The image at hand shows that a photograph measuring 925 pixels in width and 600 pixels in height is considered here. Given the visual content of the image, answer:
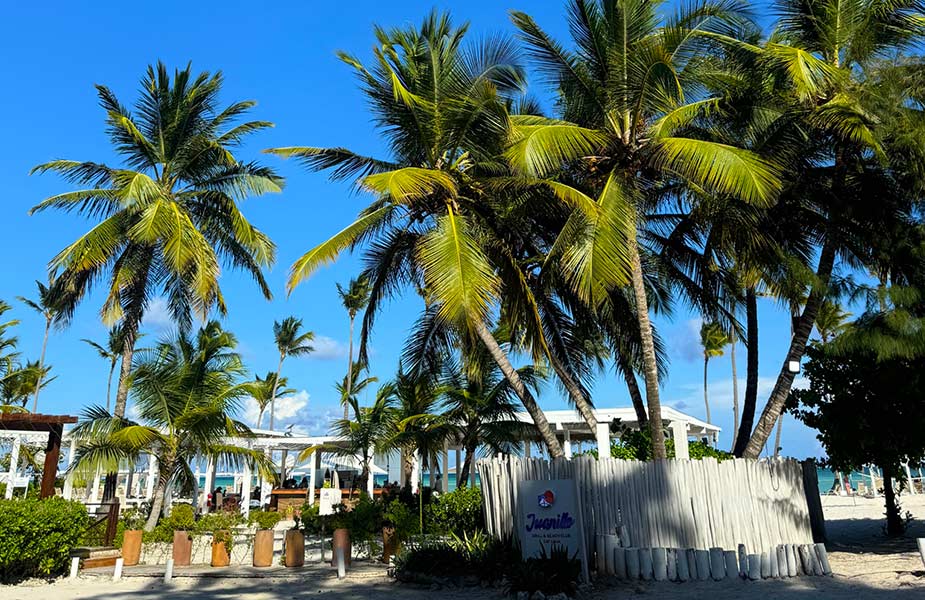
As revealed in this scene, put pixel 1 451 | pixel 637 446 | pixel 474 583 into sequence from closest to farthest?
pixel 474 583
pixel 637 446
pixel 1 451

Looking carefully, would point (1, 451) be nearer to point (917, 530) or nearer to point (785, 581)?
point (785, 581)

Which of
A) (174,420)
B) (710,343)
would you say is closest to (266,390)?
(174,420)

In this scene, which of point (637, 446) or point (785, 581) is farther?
point (637, 446)

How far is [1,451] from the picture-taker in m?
27.7

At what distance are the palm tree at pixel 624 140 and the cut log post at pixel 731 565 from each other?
8.35 feet

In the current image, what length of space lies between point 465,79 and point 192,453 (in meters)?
10.5

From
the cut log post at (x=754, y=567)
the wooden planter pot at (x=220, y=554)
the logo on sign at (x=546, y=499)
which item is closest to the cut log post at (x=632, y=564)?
the logo on sign at (x=546, y=499)

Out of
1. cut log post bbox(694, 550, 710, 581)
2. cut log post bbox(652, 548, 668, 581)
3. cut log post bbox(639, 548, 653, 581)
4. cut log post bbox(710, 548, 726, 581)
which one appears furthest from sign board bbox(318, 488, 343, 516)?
cut log post bbox(710, 548, 726, 581)

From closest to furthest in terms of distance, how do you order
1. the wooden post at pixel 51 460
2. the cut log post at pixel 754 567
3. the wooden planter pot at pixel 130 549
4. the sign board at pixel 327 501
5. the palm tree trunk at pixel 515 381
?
the cut log post at pixel 754 567
the palm tree trunk at pixel 515 381
the wooden planter pot at pixel 130 549
the wooden post at pixel 51 460
the sign board at pixel 327 501

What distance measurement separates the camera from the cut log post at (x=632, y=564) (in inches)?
425

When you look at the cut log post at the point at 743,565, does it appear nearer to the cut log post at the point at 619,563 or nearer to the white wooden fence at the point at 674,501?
the white wooden fence at the point at 674,501

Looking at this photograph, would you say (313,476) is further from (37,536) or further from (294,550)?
(37,536)

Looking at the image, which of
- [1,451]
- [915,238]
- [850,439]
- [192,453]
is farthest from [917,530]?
[1,451]

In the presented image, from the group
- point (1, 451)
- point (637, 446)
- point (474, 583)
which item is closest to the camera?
point (474, 583)
